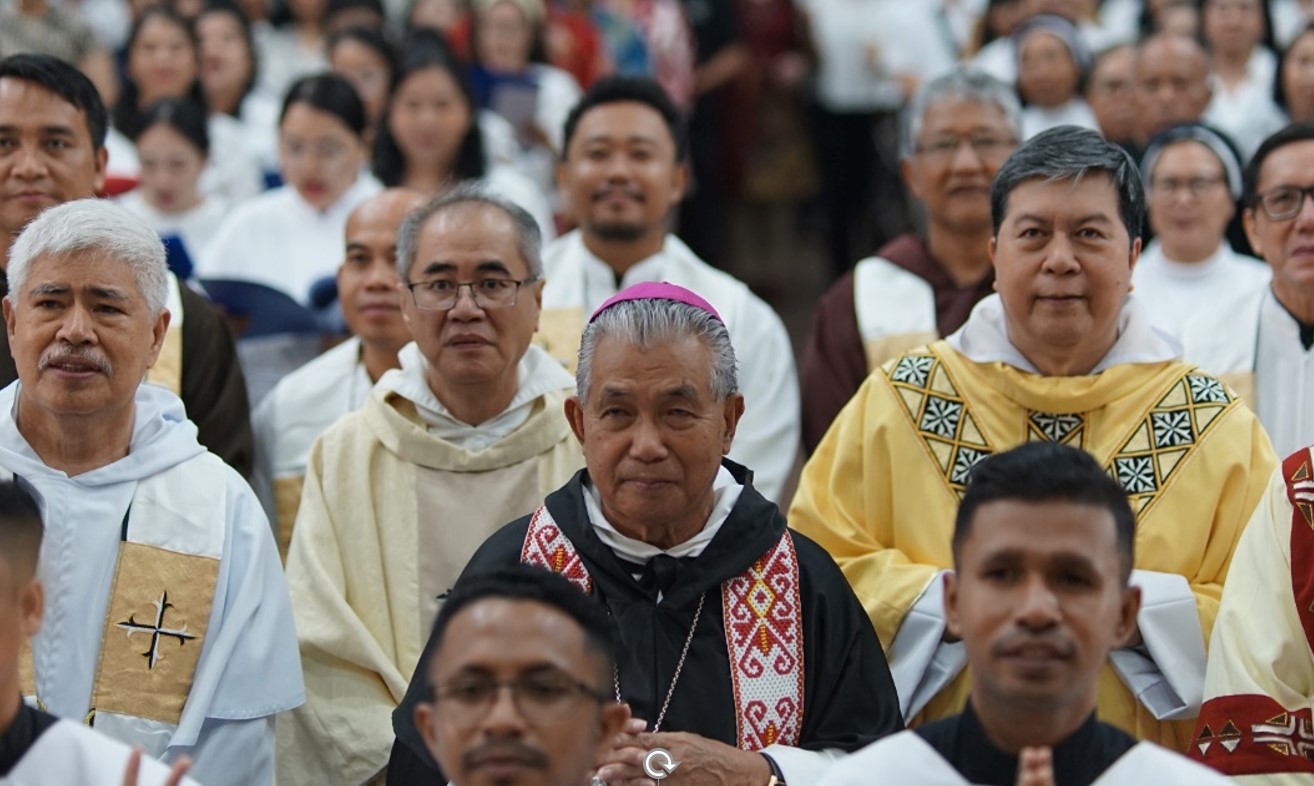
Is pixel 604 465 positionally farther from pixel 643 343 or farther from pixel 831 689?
pixel 831 689

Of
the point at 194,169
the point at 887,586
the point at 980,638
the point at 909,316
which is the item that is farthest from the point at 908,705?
the point at 194,169

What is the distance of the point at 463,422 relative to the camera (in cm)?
499

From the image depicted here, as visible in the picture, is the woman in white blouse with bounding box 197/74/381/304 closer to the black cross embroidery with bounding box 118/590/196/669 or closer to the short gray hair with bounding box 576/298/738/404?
the black cross embroidery with bounding box 118/590/196/669

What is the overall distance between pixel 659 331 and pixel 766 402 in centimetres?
201

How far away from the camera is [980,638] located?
132 inches

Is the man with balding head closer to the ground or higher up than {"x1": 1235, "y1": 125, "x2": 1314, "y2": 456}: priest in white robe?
higher up

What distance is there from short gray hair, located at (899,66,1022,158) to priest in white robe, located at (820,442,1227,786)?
Answer: 295 centimetres

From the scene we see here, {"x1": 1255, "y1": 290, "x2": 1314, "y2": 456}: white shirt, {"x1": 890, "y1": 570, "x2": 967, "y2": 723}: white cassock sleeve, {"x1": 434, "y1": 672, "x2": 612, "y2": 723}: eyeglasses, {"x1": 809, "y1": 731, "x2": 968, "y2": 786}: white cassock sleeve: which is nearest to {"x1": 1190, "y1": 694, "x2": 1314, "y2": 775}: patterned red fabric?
{"x1": 890, "y1": 570, "x2": 967, "y2": 723}: white cassock sleeve

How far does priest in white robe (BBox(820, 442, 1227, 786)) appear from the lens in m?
3.33

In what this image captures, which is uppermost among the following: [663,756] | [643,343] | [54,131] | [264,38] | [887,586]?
[264,38]

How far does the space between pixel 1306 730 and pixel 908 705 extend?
848 millimetres

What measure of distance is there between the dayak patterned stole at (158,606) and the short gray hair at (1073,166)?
73.1 inches

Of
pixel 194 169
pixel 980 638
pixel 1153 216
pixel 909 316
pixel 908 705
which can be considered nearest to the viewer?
pixel 980 638

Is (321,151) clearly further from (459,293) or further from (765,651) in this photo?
(765,651)
